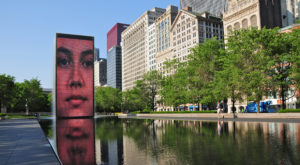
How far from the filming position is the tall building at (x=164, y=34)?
124 meters

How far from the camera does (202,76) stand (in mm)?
45250

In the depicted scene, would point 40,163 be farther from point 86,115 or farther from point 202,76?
point 86,115

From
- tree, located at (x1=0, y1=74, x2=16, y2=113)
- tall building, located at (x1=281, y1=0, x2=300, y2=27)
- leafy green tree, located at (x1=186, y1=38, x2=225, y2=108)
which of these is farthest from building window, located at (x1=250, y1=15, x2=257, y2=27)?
tree, located at (x1=0, y1=74, x2=16, y2=113)

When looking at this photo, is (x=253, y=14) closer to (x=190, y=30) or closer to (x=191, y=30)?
(x=191, y=30)

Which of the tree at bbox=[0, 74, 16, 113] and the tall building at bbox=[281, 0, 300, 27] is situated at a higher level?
the tall building at bbox=[281, 0, 300, 27]

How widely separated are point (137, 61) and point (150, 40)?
22.1m

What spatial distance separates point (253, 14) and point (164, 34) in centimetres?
5571

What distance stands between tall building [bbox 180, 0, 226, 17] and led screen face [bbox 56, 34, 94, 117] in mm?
78374

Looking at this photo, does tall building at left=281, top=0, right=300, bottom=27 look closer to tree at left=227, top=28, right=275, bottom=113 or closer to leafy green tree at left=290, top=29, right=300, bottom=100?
tree at left=227, top=28, right=275, bottom=113

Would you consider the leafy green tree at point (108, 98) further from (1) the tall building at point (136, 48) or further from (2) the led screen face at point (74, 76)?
(2) the led screen face at point (74, 76)

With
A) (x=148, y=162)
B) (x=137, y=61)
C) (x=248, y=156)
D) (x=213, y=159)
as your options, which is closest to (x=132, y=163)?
(x=148, y=162)

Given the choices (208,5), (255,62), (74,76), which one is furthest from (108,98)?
(255,62)

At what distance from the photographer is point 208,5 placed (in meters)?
140

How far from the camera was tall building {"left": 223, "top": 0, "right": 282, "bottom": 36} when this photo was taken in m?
79.6
